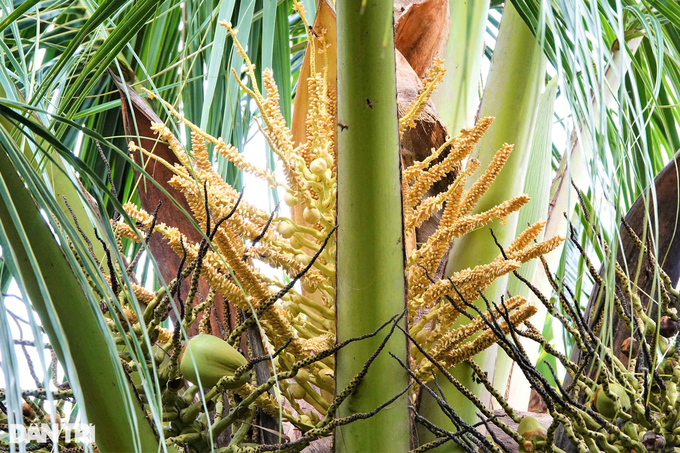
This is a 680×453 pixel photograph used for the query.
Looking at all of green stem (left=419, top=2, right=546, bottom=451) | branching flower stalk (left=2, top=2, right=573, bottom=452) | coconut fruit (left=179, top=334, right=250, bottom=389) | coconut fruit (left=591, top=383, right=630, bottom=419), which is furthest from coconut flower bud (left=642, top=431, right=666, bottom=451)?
coconut fruit (left=179, top=334, right=250, bottom=389)

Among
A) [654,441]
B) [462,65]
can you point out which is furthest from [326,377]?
[462,65]

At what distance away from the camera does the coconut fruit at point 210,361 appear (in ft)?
2.24

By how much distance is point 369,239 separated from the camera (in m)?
0.74

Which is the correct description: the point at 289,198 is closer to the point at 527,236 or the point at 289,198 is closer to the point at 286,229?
the point at 286,229

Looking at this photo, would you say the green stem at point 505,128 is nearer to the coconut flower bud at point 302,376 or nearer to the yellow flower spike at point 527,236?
the yellow flower spike at point 527,236

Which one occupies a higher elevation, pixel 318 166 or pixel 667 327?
pixel 318 166

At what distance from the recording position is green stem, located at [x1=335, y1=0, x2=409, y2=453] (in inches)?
28.1

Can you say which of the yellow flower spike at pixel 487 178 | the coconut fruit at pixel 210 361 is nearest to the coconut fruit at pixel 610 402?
the yellow flower spike at pixel 487 178

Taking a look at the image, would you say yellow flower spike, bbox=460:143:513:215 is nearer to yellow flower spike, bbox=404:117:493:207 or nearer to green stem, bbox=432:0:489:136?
yellow flower spike, bbox=404:117:493:207

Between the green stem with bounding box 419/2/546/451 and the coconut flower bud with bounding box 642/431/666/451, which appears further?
the green stem with bounding box 419/2/546/451

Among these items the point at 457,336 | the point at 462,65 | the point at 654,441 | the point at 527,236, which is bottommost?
the point at 654,441

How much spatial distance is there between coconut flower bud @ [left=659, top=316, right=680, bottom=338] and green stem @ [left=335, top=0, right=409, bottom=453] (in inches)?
11.6

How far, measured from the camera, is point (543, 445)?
0.67 metres

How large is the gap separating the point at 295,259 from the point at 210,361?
0.64 feet
